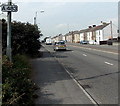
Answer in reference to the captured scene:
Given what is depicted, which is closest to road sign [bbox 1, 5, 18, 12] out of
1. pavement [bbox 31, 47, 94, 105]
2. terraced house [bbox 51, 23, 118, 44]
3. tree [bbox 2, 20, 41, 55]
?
pavement [bbox 31, 47, 94, 105]

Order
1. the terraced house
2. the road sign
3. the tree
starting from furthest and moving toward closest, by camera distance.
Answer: the terraced house → the tree → the road sign

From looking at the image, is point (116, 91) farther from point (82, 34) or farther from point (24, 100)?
point (82, 34)

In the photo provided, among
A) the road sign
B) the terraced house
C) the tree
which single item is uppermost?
the terraced house

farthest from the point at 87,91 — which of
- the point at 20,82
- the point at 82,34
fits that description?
the point at 82,34

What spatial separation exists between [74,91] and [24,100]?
2.69 m

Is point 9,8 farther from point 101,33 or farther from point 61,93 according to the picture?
point 101,33

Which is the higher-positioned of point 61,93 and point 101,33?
point 101,33

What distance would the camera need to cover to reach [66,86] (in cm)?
1090

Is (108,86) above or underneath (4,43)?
underneath

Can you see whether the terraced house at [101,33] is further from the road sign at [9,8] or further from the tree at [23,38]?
the road sign at [9,8]

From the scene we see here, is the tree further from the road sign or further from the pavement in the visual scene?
the pavement

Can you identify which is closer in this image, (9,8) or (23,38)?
(9,8)

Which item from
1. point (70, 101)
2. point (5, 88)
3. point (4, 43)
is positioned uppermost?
point (4, 43)

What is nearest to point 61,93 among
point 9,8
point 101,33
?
point 9,8
